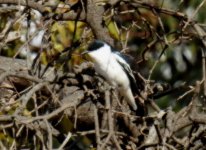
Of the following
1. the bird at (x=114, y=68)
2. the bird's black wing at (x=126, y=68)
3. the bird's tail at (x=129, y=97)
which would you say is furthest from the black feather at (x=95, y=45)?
the bird's tail at (x=129, y=97)

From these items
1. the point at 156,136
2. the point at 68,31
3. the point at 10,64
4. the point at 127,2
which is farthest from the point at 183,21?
the point at 68,31

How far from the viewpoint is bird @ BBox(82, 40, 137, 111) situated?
3564 millimetres

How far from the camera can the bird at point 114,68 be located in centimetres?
356

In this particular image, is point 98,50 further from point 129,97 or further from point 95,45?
point 129,97

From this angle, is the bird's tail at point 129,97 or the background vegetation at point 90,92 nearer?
the background vegetation at point 90,92

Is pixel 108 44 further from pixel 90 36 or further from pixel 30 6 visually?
pixel 30 6

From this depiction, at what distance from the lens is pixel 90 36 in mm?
3449

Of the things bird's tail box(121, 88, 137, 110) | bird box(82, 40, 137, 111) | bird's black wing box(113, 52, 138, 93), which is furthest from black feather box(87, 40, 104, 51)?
bird's tail box(121, 88, 137, 110)

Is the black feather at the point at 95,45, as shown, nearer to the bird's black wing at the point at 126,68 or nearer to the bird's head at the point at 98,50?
the bird's head at the point at 98,50

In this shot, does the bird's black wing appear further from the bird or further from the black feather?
the black feather

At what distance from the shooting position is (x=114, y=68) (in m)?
3.85

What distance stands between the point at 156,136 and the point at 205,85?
0.26 meters

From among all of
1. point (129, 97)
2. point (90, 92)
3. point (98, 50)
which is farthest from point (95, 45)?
point (90, 92)

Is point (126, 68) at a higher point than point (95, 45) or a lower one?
lower
